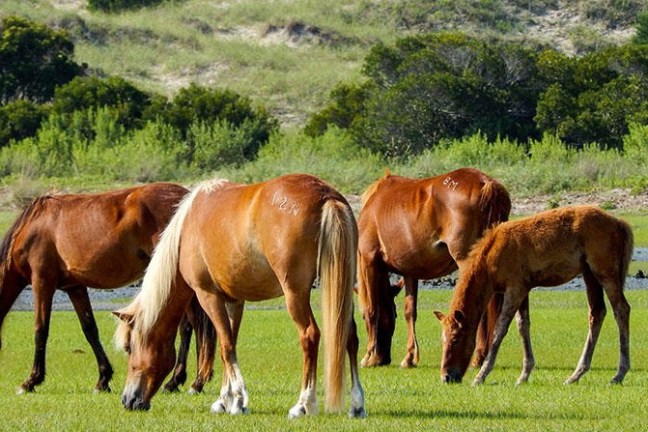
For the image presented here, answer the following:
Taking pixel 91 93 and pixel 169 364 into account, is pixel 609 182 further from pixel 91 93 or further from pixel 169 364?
pixel 169 364

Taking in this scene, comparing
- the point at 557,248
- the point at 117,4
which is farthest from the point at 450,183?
the point at 117,4

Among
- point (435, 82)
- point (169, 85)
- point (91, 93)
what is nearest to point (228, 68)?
point (169, 85)

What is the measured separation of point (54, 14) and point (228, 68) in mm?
12257

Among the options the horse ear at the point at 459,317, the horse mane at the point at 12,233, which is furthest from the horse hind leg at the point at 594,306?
the horse mane at the point at 12,233

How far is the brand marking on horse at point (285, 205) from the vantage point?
35.5ft

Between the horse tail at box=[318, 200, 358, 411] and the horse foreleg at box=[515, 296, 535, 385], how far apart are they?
3554mm

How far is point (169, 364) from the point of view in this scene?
11.3 metres

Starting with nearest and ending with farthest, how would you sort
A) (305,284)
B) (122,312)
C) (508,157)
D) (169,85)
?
(305,284) < (122,312) < (508,157) < (169,85)

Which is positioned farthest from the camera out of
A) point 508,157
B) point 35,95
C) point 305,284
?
point 35,95

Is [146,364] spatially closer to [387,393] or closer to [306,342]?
[306,342]

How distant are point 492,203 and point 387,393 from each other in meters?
3.23

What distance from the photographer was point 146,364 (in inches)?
443

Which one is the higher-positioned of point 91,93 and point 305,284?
point 305,284

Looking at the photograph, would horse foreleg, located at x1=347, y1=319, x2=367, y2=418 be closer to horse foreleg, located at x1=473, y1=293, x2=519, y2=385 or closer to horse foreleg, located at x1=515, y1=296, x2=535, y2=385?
horse foreleg, located at x1=473, y1=293, x2=519, y2=385
